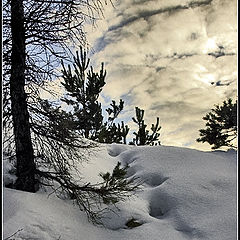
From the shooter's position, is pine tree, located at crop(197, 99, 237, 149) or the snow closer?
the snow

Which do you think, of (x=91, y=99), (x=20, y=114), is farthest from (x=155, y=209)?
(x=91, y=99)

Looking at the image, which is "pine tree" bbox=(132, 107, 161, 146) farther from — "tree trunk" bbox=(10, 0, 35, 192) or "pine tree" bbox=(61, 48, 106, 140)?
"tree trunk" bbox=(10, 0, 35, 192)

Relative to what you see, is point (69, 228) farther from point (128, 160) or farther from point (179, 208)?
point (128, 160)

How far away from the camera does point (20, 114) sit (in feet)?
15.2

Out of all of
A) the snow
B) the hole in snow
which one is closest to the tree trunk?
the snow

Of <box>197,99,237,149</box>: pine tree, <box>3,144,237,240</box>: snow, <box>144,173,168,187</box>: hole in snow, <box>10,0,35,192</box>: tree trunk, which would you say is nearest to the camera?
<box>3,144,237,240</box>: snow

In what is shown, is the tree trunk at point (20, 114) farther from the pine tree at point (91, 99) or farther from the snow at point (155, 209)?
the pine tree at point (91, 99)

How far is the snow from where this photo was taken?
3.91 metres

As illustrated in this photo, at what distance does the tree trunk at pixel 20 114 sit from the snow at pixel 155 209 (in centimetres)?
33

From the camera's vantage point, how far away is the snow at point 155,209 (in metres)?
3.91

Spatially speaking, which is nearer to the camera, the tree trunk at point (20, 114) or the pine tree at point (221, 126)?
the tree trunk at point (20, 114)

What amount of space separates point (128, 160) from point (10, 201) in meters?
4.36

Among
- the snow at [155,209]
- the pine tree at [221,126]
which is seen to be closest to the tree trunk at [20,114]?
the snow at [155,209]

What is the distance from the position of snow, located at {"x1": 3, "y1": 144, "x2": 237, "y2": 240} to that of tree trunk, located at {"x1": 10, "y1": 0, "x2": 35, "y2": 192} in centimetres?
33
